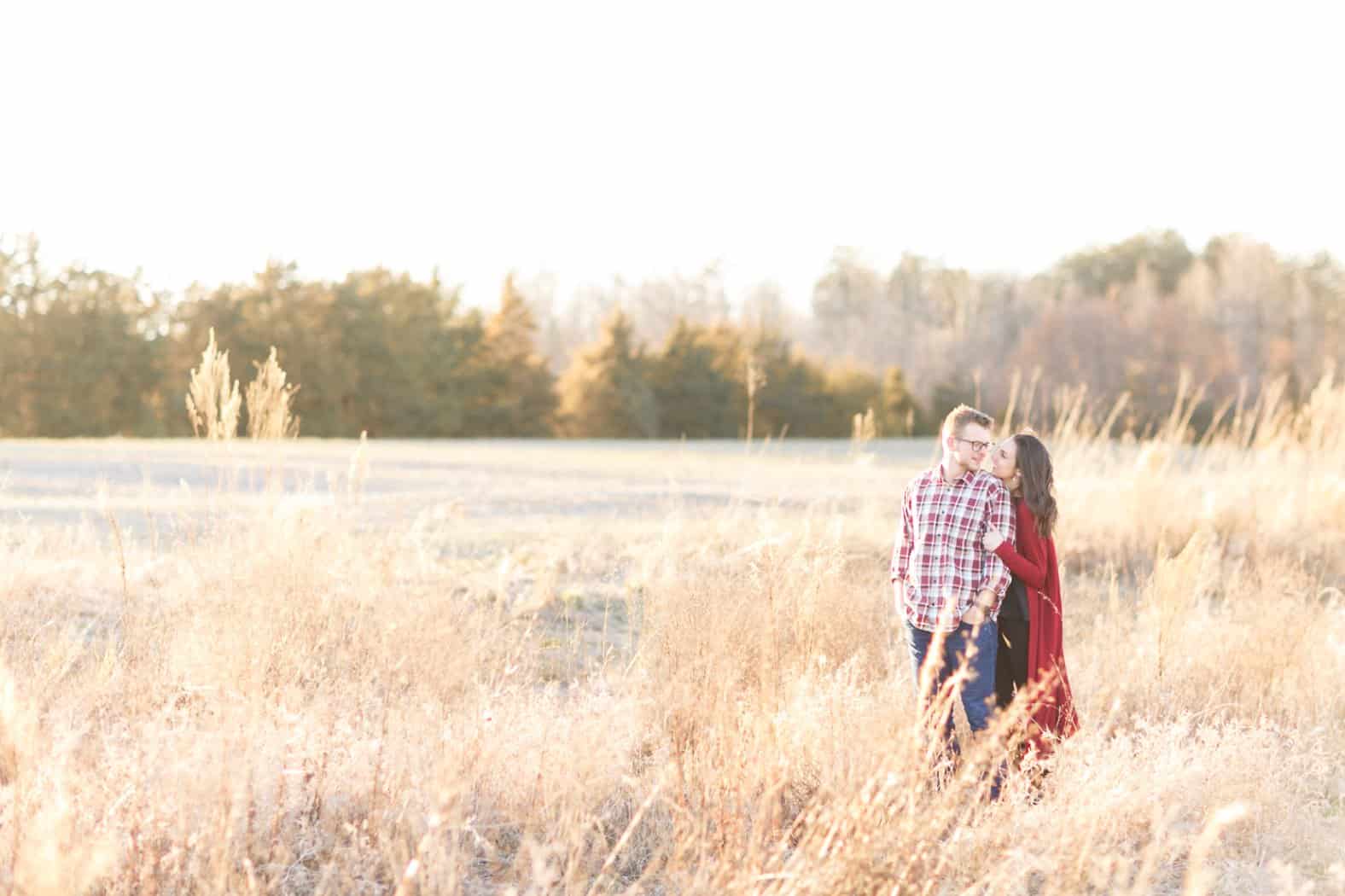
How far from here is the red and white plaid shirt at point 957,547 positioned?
387 cm

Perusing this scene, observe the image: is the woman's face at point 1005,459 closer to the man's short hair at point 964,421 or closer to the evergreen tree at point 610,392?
the man's short hair at point 964,421

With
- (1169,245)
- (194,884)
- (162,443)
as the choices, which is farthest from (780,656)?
(1169,245)

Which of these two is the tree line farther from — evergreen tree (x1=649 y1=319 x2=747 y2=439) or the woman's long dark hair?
the woman's long dark hair

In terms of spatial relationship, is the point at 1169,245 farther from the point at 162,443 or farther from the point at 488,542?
the point at 488,542

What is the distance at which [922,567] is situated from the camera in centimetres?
391

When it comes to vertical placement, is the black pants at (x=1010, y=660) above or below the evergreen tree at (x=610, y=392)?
below

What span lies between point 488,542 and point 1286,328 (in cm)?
3770

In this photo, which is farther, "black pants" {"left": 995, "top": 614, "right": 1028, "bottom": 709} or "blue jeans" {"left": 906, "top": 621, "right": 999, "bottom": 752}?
"black pants" {"left": 995, "top": 614, "right": 1028, "bottom": 709}

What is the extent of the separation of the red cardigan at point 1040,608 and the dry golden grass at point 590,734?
0.17 metres

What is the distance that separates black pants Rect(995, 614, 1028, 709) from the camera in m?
4.00

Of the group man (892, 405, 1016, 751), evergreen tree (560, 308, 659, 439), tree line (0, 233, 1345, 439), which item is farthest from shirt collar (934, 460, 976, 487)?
evergreen tree (560, 308, 659, 439)

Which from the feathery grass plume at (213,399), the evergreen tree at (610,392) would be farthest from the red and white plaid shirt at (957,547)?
the evergreen tree at (610,392)

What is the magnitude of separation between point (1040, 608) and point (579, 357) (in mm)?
27363

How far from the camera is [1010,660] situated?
4.05 meters
